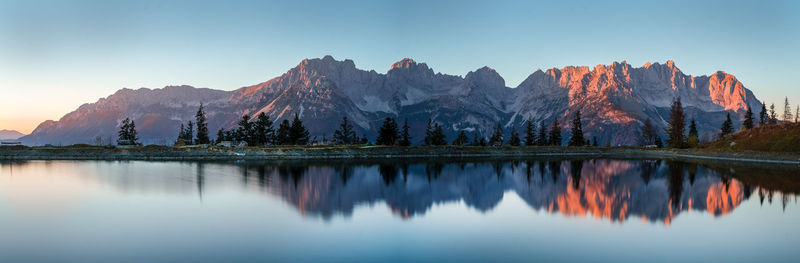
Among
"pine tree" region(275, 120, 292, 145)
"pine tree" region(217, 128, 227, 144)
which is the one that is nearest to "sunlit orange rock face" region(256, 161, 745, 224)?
"pine tree" region(275, 120, 292, 145)

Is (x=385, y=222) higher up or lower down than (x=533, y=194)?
higher up

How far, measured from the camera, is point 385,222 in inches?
1015

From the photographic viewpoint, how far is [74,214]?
2736 cm

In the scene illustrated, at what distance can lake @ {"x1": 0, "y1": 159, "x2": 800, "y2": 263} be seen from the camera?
1909 cm

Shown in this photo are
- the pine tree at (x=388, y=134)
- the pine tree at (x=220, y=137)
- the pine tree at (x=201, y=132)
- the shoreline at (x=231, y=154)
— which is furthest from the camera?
the pine tree at (x=220, y=137)

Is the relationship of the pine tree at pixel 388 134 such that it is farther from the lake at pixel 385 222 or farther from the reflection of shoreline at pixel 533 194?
the lake at pixel 385 222

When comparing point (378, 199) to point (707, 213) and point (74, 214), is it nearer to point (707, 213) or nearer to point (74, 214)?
point (74, 214)

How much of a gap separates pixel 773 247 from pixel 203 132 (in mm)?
125606

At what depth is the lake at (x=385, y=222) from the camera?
→ 19094mm

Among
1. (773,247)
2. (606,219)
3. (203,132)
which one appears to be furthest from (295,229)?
(203,132)

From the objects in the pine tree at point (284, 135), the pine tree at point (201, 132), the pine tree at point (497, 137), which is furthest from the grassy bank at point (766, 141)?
the pine tree at point (201, 132)

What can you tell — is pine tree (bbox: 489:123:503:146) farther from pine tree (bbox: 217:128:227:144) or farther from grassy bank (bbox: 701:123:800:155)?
pine tree (bbox: 217:128:227:144)

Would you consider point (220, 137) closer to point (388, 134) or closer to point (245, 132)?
point (245, 132)

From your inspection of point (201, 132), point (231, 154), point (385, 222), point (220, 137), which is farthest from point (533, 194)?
point (220, 137)
